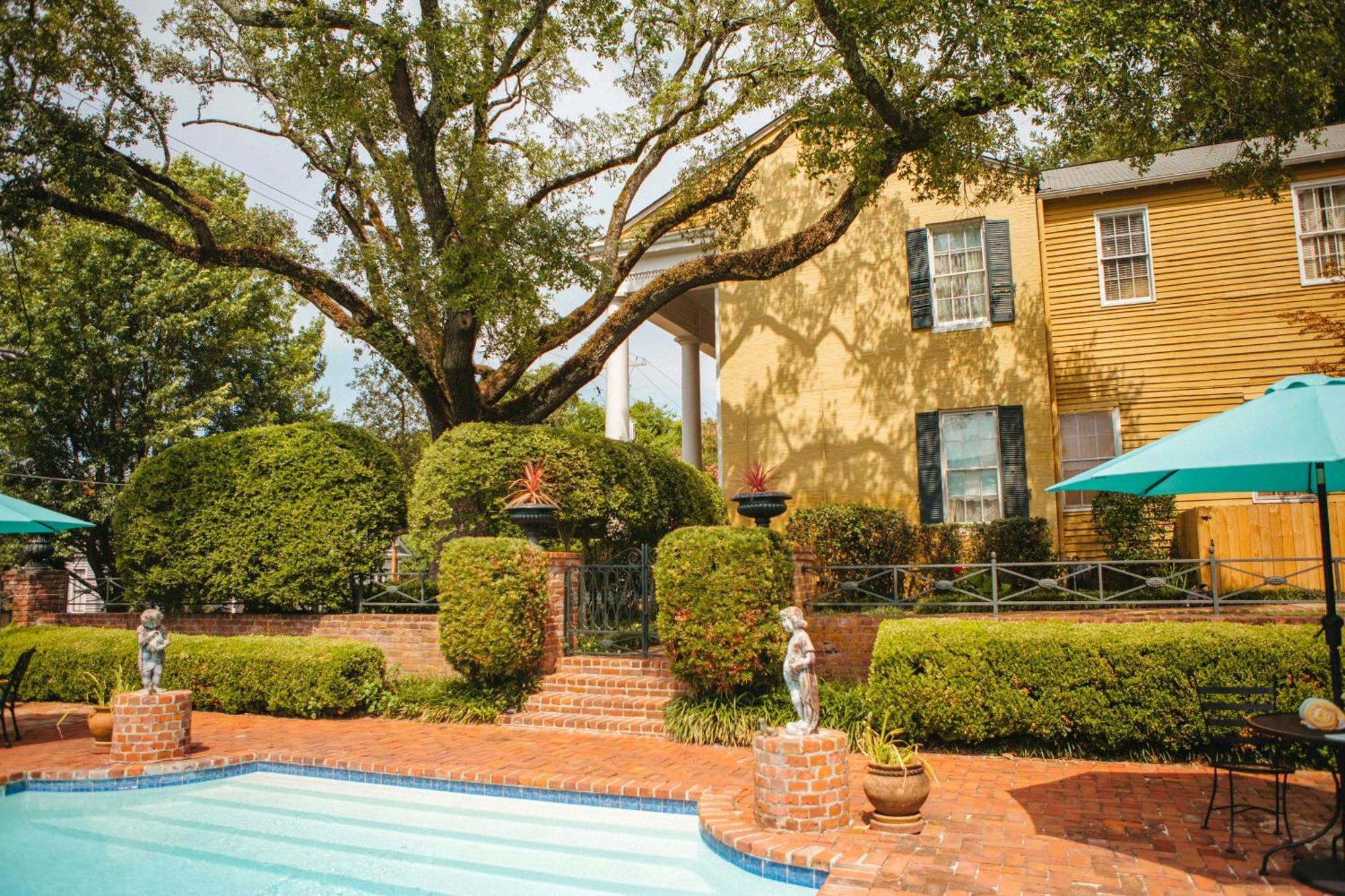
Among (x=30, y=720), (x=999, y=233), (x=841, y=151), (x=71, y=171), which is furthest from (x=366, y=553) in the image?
(x=999, y=233)

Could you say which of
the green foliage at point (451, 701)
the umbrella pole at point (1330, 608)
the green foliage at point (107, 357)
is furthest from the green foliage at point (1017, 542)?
the green foliage at point (107, 357)

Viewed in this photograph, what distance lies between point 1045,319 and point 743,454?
20.4ft

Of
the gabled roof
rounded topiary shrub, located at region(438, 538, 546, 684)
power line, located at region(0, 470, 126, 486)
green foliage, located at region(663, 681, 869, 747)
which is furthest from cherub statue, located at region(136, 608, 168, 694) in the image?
the gabled roof

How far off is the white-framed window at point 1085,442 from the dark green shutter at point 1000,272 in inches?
88.5

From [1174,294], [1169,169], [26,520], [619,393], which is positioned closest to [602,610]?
[619,393]

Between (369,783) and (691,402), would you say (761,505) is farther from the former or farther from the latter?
(691,402)

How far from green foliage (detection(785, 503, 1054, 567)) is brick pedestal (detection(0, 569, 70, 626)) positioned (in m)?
13.8

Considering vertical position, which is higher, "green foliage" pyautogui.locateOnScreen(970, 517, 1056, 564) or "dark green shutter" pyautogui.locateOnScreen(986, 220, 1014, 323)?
"dark green shutter" pyautogui.locateOnScreen(986, 220, 1014, 323)

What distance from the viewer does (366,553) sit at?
14.0 meters

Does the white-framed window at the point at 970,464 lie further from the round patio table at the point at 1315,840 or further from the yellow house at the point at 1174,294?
the round patio table at the point at 1315,840

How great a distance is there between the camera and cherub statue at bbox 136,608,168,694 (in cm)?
999

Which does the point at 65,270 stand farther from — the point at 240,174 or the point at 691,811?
the point at 691,811

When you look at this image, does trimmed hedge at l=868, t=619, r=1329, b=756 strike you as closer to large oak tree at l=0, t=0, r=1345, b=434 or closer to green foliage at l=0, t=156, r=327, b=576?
large oak tree at l=0, t=0, r=1345, b=434

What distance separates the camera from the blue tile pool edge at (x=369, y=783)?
7809 mm
